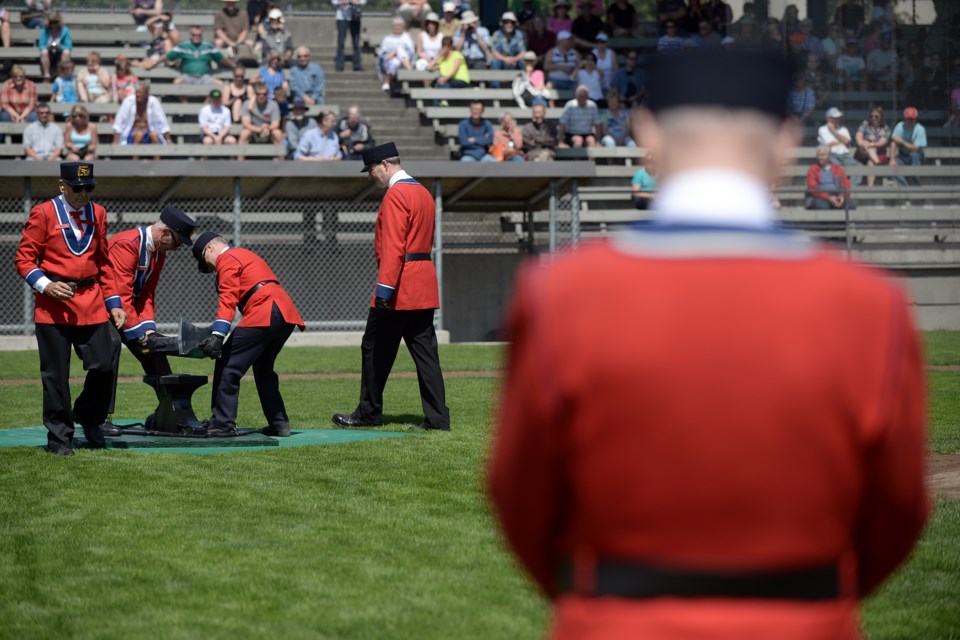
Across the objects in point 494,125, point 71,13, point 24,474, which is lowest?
point 24,474

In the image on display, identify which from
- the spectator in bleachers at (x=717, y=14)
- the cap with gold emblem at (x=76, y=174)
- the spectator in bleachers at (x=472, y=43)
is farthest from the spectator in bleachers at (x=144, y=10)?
the cap with gold emblem at (x=76, y=174)

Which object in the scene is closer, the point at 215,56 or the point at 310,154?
the point at 310,154

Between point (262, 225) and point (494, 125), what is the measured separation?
569cm

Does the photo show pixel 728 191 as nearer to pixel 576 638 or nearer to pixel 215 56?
pixel 576 638

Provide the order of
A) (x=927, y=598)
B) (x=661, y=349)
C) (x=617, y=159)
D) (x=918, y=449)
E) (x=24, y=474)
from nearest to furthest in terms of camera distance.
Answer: (x=661, y=349), (x=918, y=449), (x=927, y=598), (x=24, y=474), (x=617, y=159)

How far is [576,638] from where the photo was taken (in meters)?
2.15

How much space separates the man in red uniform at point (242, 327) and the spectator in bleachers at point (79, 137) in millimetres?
11615

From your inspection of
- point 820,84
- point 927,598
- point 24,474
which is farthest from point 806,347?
point 820,84

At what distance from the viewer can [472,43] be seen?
26891mm

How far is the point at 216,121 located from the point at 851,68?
10.8 meters

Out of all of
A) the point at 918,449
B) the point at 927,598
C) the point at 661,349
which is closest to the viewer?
the point at 661,349

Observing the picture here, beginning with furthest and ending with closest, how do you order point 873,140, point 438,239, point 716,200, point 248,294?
point 873,140 → point 438,239 → point 248,294 → point 716,200

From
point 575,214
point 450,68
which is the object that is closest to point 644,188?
point 575,214

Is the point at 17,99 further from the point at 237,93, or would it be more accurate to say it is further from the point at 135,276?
the point at 135,276
